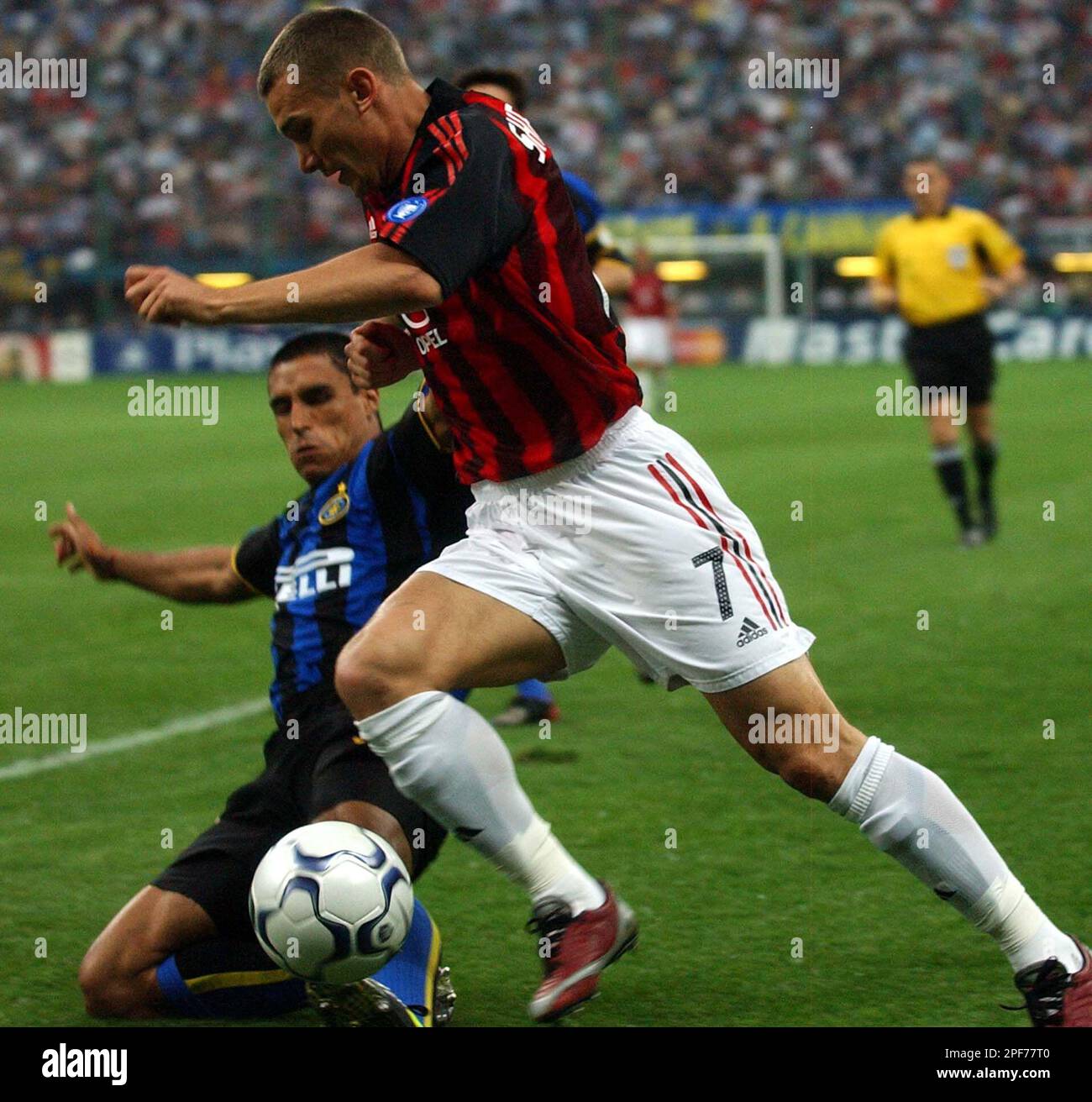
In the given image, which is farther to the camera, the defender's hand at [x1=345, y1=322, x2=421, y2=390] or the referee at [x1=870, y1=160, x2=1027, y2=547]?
the referee at [x1=870, y1=160, x2=1027, y2=547]

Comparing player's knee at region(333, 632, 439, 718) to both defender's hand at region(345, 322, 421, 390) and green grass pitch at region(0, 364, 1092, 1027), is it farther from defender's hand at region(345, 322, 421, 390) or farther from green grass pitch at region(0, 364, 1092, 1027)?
green grass pitch at region(0, 364, 1092, 1027)

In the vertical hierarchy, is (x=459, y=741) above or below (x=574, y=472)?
below

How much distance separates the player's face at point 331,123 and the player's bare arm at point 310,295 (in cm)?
31

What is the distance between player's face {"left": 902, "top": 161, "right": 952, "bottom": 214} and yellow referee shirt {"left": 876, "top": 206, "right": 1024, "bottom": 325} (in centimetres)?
9

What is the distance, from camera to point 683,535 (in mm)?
3365

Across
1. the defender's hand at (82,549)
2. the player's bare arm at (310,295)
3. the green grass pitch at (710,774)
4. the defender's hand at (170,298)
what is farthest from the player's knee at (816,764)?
the defender's hand at (82,549)

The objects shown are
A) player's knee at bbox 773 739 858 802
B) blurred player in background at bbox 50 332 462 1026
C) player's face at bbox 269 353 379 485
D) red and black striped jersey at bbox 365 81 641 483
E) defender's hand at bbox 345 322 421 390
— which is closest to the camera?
red and black striped jersey at bbox 365 81 641 483

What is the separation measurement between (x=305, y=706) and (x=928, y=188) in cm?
752

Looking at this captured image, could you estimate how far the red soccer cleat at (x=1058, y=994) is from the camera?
325cm

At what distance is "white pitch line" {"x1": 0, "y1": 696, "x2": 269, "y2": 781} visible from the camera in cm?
594

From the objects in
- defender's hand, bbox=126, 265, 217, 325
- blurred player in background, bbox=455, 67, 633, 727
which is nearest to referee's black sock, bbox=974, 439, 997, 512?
blurred player in background, bbox=455, 67, 633, 727

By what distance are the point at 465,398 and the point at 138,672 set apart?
439 cm

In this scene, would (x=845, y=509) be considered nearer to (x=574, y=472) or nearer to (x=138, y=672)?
(x=138, y=672)

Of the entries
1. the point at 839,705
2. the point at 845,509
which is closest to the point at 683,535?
the point at 839,705
